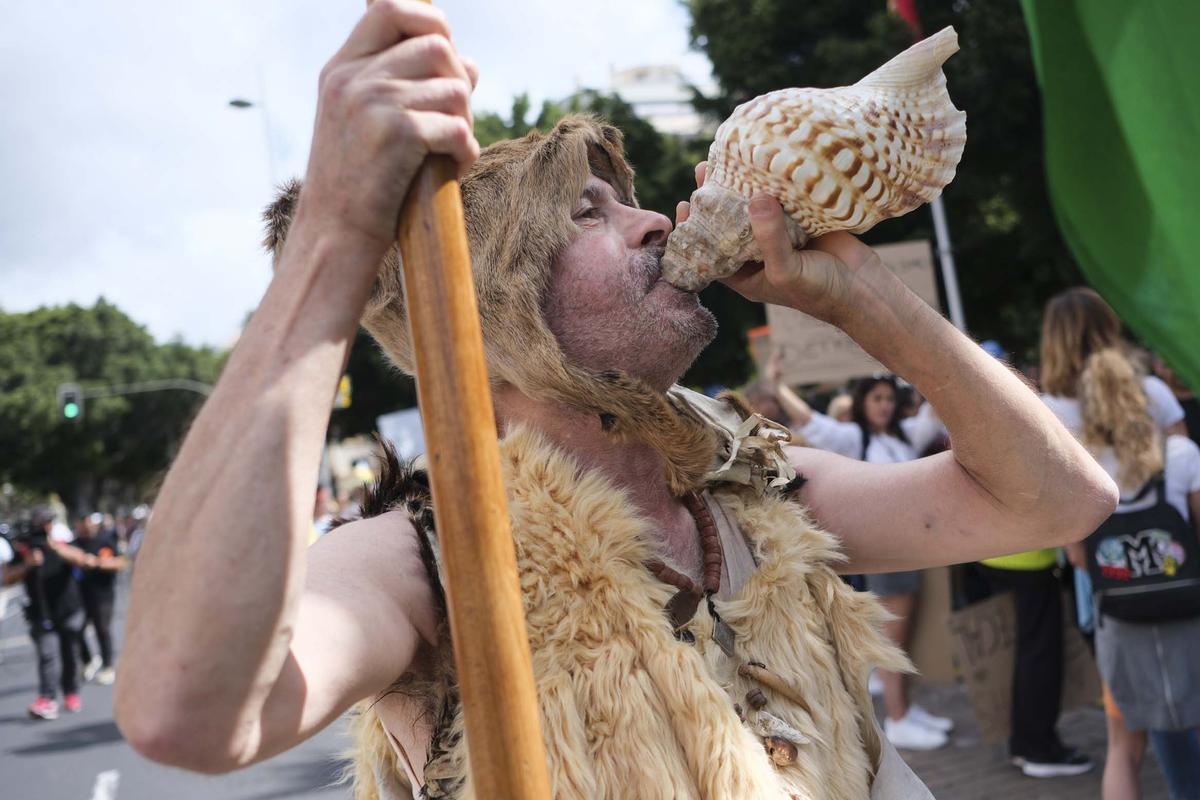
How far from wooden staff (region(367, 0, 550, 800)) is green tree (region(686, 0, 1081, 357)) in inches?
616

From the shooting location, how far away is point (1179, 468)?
13.0 feet

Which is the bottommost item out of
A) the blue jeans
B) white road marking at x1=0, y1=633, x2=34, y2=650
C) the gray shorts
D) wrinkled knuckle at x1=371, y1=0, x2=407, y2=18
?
white road marking at x1=0, y1=633, x2=34, y2=650

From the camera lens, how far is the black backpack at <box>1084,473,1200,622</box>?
3893 millimetres

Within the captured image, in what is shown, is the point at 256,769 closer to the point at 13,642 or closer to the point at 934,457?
the point at 934,457

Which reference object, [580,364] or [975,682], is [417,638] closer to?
[580,364]

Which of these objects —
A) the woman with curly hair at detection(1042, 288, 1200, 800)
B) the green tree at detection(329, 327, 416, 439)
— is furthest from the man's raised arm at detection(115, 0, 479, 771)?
the green tree at detection(329, 327, 416, 439)

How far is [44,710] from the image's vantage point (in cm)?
964

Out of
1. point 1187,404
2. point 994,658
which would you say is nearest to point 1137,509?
point 1187,404

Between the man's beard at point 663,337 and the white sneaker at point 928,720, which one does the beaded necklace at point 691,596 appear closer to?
the man's beard at point 663,337

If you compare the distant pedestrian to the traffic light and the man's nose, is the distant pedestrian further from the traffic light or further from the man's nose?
the traffic light

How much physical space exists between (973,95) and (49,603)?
14.1 m

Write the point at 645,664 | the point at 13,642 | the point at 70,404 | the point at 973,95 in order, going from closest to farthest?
the point at 645,664, the point at 973,95, the point at 13,642, the point at 70,404

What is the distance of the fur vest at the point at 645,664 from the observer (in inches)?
55.4

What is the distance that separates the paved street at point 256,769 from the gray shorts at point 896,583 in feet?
2.87
